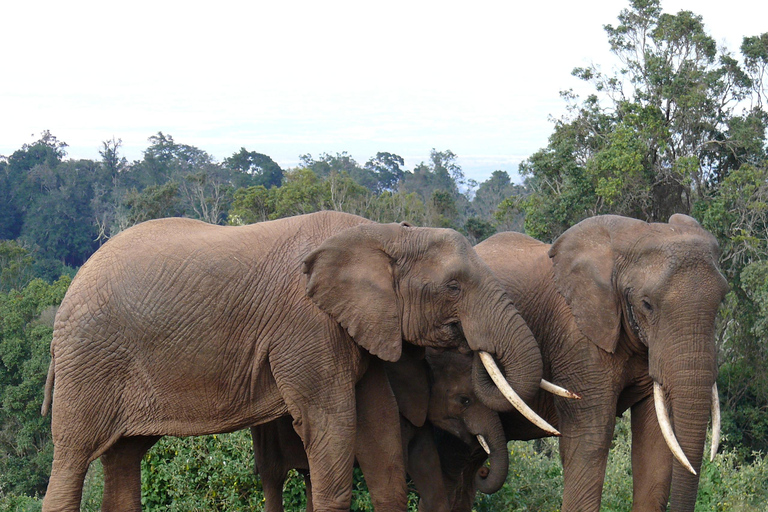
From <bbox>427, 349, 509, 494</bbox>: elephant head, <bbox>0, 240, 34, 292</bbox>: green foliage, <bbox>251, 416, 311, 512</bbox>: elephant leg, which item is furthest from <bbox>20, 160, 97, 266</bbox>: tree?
<bbox>427, 349, 509, 494</bbox>: elephant head

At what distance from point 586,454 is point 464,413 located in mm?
906

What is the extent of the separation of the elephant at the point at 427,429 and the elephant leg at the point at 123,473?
2.72ft

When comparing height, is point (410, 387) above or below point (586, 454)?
above

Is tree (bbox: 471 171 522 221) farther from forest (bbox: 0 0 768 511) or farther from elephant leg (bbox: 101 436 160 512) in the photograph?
elephant leg (bbox: 101 436 160 512)

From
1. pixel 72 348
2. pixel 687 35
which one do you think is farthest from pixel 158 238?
pixel 687 35

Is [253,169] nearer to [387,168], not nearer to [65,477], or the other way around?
[387,168]

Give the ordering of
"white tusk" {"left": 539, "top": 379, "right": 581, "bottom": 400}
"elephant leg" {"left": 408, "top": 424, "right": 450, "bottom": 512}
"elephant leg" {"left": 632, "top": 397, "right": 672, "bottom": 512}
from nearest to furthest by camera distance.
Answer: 1. "white tusk" {"left": 539, "top": 379, "right": 581, "bottom": 400}
2. "elephant leg" {"left": 632, "top": 397, "right": 672, "bottom": 512}
3. "elephant leg" {"left": 408, "top": 424, "right": 450, "bottom": 512}

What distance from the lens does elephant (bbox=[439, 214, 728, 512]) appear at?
5.21 meters

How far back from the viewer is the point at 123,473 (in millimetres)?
6129

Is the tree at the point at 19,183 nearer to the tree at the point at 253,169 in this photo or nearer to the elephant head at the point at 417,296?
the tree at the point at 253,169

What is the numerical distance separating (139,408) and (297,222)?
144 cm

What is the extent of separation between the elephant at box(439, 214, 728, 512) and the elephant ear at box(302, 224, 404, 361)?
3.56ft

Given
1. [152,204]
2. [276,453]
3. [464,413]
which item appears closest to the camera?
[464,413]

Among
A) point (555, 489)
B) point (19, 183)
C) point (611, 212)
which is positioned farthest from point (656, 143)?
point (19, 183)
